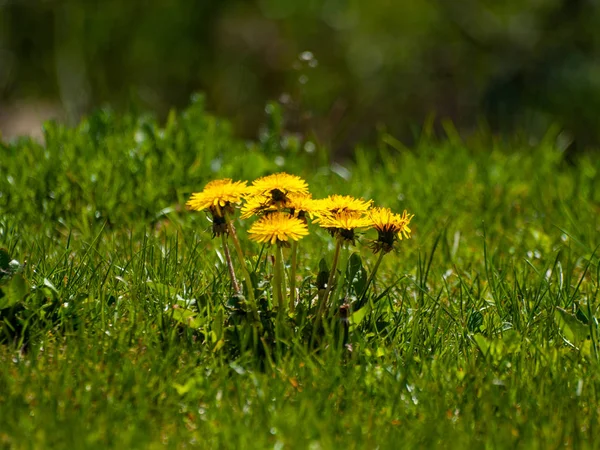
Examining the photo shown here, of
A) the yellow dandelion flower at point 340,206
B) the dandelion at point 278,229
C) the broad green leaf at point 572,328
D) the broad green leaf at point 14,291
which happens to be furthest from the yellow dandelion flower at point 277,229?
the broad green leaf at point 572,328

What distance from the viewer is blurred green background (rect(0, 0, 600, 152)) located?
8719mm

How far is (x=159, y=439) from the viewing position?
76.8 inches

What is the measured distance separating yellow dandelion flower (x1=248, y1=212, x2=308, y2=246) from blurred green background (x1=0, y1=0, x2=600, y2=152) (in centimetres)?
629

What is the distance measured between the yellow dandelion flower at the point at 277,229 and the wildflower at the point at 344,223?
0.25 ft

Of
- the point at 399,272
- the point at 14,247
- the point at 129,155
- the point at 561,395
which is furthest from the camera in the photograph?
the point at 129,155

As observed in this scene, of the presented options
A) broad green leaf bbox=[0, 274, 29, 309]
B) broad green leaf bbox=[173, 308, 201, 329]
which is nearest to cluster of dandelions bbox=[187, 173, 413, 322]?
broad green leaf bbox=[173, 308, 201, 329]

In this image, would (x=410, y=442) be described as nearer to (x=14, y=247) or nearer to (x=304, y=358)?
(x=304, y=358)

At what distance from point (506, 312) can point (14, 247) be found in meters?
1.62

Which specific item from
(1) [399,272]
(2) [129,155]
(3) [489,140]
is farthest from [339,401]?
(3) [489,140]

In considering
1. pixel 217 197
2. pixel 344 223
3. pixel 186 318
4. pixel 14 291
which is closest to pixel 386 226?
pixel 344 223

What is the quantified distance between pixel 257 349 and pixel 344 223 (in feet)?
1.42

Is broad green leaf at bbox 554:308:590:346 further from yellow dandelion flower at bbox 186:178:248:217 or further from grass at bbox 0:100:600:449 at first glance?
yellow dandelion flower at bbox 186:178:248:217

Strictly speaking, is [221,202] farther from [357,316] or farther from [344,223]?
[357,316]

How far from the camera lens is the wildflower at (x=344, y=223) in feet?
7.41
